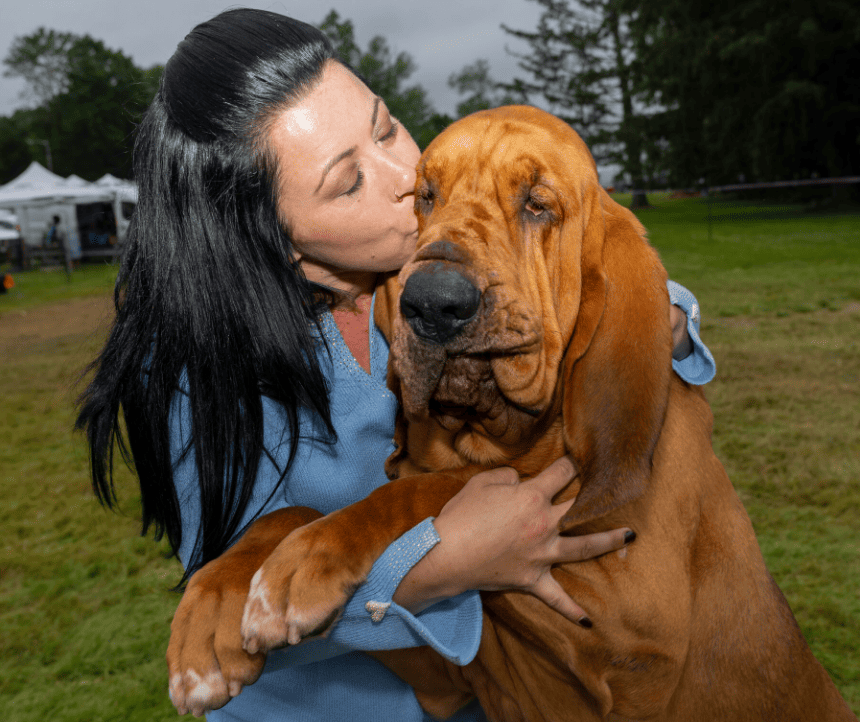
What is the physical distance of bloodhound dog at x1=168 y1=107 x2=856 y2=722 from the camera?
1622mm

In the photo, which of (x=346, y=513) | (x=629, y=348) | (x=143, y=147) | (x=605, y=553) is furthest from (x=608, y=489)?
(x=143, y=147)

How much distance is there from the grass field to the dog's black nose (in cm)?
143

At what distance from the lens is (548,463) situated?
6.61 ft

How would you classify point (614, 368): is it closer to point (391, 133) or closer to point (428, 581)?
point (428, 581)

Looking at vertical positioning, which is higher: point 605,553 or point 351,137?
point 351,137

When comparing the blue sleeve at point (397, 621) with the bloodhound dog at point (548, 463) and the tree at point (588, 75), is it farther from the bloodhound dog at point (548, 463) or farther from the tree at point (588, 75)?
the tree at point (588, 75)

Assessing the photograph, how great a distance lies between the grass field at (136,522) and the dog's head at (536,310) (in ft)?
4.60

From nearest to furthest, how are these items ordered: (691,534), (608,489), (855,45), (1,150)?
(608,489) → (691,534) → (855,45) → (1,150)

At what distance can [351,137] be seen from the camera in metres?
2.01

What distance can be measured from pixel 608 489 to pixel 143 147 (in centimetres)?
163

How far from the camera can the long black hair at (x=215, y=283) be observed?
2012 mm

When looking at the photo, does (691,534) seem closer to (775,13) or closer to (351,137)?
(351,137)

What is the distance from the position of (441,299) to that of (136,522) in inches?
154

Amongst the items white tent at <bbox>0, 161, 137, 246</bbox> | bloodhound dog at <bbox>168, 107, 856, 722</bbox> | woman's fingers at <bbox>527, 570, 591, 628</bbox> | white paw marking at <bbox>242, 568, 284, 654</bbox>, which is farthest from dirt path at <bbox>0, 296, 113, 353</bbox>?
woman's fingers at <bbox>527, 570, 591, 628</bbox>
